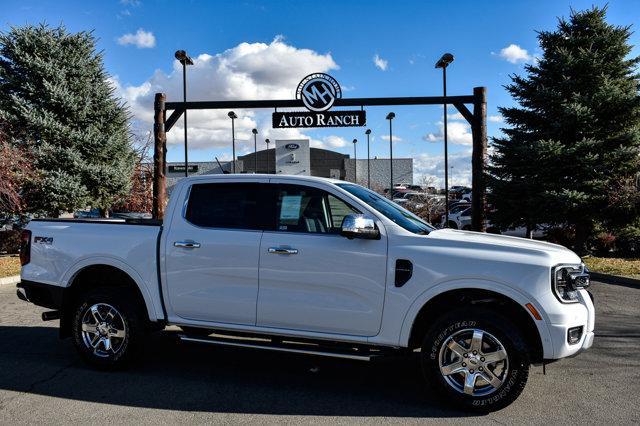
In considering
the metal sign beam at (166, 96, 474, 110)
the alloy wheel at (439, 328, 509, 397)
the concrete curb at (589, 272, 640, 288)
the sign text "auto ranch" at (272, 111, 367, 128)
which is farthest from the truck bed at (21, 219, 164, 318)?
the concrete curb at (589, 272, 640, 288)

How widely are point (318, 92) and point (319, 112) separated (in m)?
0.52

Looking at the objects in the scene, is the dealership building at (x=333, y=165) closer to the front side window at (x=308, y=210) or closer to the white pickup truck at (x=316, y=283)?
the white pickup truck at (x=316, y=283)

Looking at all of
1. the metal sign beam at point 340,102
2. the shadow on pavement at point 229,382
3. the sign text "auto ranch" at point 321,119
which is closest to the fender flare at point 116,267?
the shadow on pavement at point 229,382

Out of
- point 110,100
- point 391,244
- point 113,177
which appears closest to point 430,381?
point 391,244

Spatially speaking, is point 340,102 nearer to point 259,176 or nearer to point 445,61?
point 445,61

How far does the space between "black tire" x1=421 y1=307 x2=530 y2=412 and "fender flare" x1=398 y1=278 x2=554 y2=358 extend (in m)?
0.16

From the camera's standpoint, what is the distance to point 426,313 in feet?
14.8

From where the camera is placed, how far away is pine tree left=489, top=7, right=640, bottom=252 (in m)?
14.4

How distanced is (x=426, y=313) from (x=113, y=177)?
1471 cm

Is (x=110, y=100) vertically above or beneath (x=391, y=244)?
above

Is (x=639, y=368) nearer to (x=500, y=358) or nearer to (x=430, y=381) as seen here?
(x=500, y=358)

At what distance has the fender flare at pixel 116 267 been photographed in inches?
202

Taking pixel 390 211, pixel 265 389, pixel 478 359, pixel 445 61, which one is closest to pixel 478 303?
pixel 478 359

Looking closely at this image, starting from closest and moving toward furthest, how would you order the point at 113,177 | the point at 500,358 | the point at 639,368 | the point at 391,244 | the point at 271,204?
the point at 500,358
the point at 391,244
the point at 271,204
the point at 639,368
the point at 113,177
